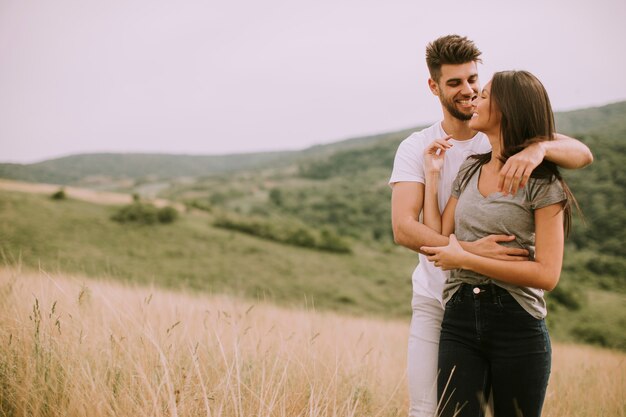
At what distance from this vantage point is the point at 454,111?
2.71m

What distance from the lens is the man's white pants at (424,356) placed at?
7.54 ft

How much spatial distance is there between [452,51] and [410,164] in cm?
74

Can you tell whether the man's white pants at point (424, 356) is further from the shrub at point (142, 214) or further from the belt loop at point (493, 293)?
the shrub at point (142, 214)

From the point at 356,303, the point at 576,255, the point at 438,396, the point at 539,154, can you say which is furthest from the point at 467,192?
the point at 576,255

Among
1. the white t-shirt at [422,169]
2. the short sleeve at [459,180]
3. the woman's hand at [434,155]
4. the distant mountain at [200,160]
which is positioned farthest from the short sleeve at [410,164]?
the distant mountain at [200,160]

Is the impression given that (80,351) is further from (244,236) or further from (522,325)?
(244,236)

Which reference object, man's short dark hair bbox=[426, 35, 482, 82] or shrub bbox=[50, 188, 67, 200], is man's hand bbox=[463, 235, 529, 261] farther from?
shrub bbox=[50, 188, 67, 200]

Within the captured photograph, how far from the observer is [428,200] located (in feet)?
8.02

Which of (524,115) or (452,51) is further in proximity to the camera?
(452,51)

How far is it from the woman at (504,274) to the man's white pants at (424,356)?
0.10m

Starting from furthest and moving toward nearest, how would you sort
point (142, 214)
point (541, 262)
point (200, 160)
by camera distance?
point (200, 160) < point (142, 214) < point (541, 262)

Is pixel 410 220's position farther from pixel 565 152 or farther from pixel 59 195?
pixel 59 195

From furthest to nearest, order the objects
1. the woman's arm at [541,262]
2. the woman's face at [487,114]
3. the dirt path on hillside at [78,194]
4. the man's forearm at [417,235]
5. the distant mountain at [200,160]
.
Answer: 1. the distant mountain at [200,160]
2. the dirt path on hillside at [78,194]
3. the man's forearm at [417,235]
4. the woman's face at [487,114]
5. the woman's arm at [541,262]

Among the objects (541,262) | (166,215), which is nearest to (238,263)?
(166,215)
